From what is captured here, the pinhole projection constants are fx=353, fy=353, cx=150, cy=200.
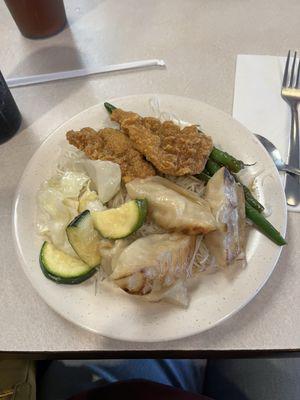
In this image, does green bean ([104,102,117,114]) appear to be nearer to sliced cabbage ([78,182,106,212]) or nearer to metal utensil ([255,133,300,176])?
sliced cabbage ([78,182,106,212])

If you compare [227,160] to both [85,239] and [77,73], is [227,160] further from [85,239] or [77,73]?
[77,73]

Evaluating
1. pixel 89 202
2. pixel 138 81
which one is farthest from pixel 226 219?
pixel 138 81

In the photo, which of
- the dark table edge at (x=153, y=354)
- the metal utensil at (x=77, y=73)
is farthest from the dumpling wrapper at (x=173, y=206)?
the metal utensil at (x=77, y=73)

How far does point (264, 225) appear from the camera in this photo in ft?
3.66

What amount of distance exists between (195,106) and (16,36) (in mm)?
1183

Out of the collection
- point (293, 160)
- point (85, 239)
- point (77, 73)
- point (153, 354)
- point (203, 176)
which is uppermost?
point (77, 73)

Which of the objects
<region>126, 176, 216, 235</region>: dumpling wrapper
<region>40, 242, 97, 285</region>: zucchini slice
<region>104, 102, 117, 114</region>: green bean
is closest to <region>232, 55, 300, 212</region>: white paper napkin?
<region>126, 176, 216, 235</region>: dumpling wrapper

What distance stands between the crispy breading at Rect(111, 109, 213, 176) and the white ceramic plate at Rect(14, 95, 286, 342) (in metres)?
0.14

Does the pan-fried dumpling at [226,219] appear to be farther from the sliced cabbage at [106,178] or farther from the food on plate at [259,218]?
the sliced cabbage at [106,178]

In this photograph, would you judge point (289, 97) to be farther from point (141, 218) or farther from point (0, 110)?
point (0, 110)

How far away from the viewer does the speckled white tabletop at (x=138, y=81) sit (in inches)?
43.7

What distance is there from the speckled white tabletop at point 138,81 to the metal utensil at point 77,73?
33mm

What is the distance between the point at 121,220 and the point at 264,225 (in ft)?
Answer: 1.48

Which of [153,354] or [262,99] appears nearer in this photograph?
[153,354]
